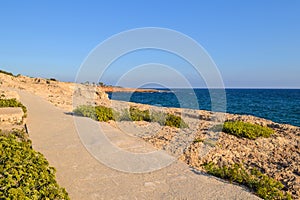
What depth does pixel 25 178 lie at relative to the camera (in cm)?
349

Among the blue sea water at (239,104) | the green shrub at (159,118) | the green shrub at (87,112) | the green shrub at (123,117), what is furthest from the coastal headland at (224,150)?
the blue sea water at (239,104)

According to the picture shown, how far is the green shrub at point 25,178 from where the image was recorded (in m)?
3.10

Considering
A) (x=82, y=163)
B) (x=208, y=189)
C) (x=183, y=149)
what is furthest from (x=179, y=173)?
(x=183, y=149)

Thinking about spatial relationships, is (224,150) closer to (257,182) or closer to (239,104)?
(257,182)

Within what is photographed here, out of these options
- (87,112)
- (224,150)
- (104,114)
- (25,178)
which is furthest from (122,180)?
(87,112)

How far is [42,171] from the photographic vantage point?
394cm

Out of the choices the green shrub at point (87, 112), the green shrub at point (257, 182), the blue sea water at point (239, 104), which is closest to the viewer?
the green shrub at point (257, 182)

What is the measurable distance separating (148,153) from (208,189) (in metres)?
1.92

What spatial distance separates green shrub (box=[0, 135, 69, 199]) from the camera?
3096 mm

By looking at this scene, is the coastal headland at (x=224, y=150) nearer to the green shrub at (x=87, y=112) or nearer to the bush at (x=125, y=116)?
the bush at (x=125, y=116)

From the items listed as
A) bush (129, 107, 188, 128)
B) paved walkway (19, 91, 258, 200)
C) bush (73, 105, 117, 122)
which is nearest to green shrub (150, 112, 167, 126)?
bush (129, 107, 188, 128)

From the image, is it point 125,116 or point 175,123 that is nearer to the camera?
point 175,123

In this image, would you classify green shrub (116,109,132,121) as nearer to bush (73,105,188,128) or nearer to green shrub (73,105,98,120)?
bush (73,105,188,128)

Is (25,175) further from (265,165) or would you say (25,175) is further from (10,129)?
(265,165)
